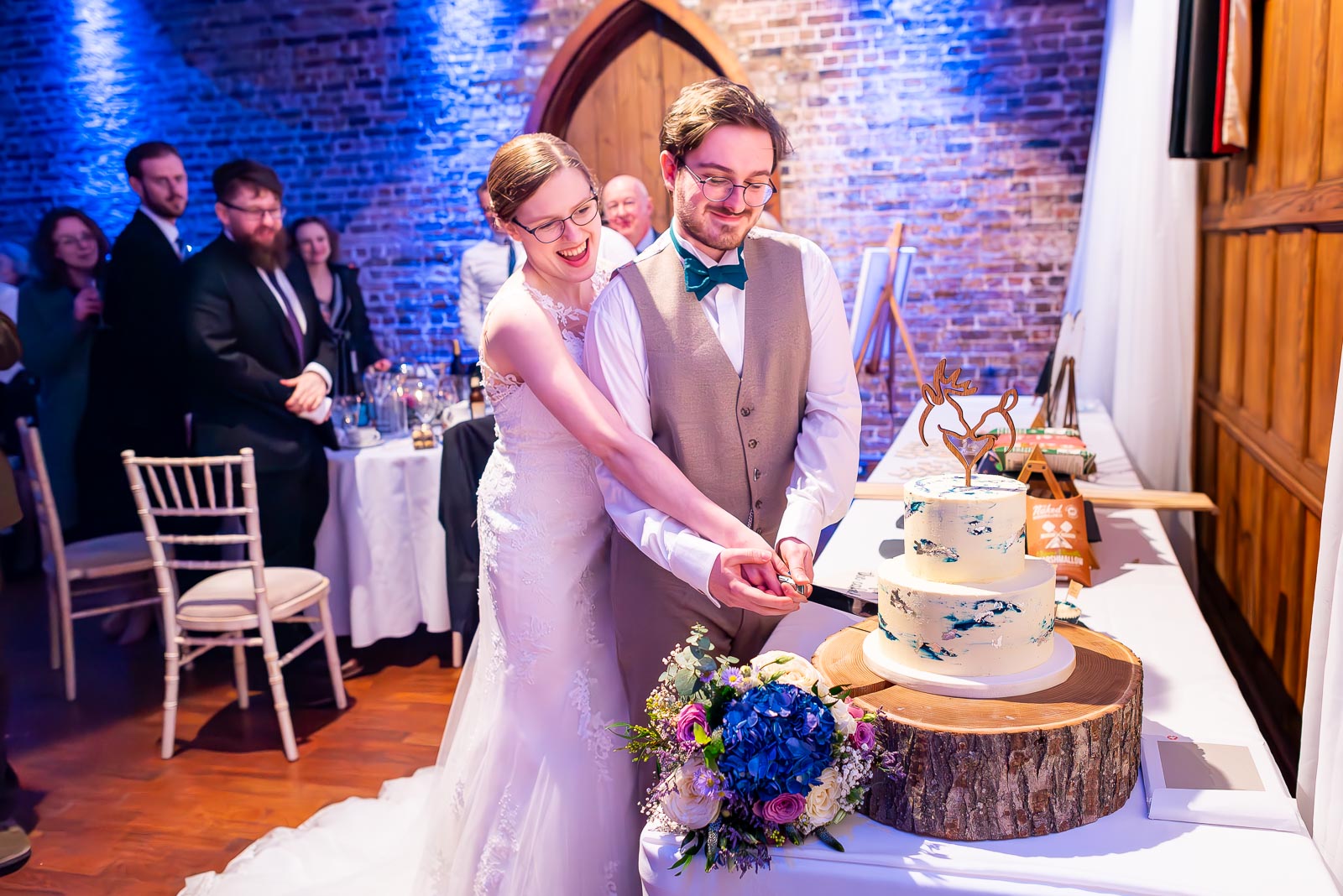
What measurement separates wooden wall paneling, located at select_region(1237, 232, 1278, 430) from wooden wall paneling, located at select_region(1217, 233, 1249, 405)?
0.04 m

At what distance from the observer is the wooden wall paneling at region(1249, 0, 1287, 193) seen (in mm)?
2678

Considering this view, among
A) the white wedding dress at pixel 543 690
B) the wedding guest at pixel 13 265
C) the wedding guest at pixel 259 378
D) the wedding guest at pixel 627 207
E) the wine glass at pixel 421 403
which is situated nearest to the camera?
the white wedding dress at pixel 543 690

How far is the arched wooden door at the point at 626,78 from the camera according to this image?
19.1ft

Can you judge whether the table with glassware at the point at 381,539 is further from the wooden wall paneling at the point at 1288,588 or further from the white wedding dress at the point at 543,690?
the wooden wall paneling at the point at 1288,588

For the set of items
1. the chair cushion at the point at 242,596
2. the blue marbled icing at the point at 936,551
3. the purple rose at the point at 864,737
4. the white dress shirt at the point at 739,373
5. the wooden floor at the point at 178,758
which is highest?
the white dress shirt at the point at 739,373

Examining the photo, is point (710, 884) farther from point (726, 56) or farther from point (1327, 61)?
point (726, 56)

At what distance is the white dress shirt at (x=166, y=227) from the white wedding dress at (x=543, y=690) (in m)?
2.92

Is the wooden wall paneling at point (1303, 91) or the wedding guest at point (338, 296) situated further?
the wedding guest at point (338, 296)

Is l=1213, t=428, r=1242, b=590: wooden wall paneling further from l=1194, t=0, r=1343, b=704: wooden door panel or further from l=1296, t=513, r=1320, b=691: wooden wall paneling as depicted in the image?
l=1296, t=513, r=1320, b=691: wooden wall paneling

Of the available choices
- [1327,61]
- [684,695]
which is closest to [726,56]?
[1327,61]

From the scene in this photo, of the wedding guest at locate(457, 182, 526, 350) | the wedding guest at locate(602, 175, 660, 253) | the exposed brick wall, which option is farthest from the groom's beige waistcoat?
the exposed brick wall

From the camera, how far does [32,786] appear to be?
10.1ft

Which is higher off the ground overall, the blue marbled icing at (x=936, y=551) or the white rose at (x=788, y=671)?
the blue marbled icing at (x=936, y=551)

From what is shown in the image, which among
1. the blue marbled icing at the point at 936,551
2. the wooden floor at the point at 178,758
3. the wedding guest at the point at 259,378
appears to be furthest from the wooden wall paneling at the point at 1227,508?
the wedding guest at the point at 259,378
